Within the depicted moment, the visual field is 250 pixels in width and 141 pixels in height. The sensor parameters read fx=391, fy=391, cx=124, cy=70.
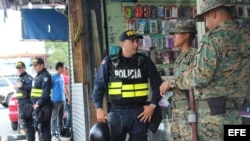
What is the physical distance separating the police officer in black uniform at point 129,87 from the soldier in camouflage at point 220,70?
1071 mm

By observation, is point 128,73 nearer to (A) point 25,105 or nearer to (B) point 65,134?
(A) point 25,105

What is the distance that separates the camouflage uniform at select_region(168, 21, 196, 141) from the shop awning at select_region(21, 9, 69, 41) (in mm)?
6885

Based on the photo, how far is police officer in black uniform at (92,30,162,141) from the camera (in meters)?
4.06

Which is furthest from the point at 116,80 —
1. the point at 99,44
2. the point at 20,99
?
the point at 20,99

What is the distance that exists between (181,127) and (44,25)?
7.19 meters

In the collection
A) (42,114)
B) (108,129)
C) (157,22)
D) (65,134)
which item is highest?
(157,22)

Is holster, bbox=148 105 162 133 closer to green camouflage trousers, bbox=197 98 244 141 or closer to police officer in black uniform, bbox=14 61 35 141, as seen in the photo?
green camouflage trousers, bbox=197 98 244 141

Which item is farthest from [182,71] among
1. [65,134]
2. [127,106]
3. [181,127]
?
[65,134]

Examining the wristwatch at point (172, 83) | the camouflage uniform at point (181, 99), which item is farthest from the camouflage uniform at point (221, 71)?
the camouflage uniform at point (181, 99)

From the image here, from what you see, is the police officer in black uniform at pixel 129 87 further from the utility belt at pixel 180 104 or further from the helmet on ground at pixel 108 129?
the utility belt at pixel 180 104

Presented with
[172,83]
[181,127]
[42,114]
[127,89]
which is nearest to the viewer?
[172,83]

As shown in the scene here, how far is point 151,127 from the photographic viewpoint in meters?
4.17

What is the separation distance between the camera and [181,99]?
3.71 meters

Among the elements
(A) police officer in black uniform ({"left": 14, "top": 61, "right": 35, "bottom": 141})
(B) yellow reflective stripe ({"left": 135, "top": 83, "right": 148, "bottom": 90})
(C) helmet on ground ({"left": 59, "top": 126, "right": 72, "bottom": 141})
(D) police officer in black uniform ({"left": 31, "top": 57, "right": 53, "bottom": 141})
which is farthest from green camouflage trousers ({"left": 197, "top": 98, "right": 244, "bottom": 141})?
(C) helmet on ground ({"left": 59, "top": 126, "right": 72, "bottom": 141})
